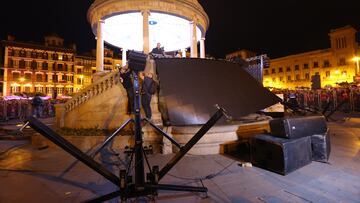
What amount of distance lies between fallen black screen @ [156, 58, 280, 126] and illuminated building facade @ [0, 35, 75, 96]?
57242mm

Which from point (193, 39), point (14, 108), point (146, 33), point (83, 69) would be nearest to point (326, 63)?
point (193, 39)

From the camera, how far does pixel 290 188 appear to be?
4121mm

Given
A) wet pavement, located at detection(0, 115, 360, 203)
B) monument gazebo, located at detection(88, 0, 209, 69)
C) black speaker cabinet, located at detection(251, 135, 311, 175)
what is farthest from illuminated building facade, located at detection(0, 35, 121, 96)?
black speaker cabinet, located at detection(251, 135, 311, 175)

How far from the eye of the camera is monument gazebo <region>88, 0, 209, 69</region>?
53.0 feet

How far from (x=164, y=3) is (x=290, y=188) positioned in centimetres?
1626

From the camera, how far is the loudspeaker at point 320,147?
5.56m

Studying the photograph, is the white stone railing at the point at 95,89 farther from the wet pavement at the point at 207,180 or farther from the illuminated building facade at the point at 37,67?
the illuminated building facade at the point at 37,67

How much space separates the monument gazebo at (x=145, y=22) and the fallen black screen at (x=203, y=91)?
649 cm

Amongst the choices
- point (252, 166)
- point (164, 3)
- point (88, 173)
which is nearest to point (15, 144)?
point (88, 173)

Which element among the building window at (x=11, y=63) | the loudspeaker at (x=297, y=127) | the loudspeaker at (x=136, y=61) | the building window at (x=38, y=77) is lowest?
the loudspeaker at (x=297, y=127)

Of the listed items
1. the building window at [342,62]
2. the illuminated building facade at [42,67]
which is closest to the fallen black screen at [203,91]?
the illuminated building facade at [42,67]

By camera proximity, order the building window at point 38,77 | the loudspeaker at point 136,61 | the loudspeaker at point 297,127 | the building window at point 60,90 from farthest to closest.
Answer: the building window at point 60,90 < the building window at point 38,77 < the loudspeaker at point 297,127 < the loudspeaker at point 136,61

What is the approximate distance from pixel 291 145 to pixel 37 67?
224ft

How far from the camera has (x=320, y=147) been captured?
221 inches
